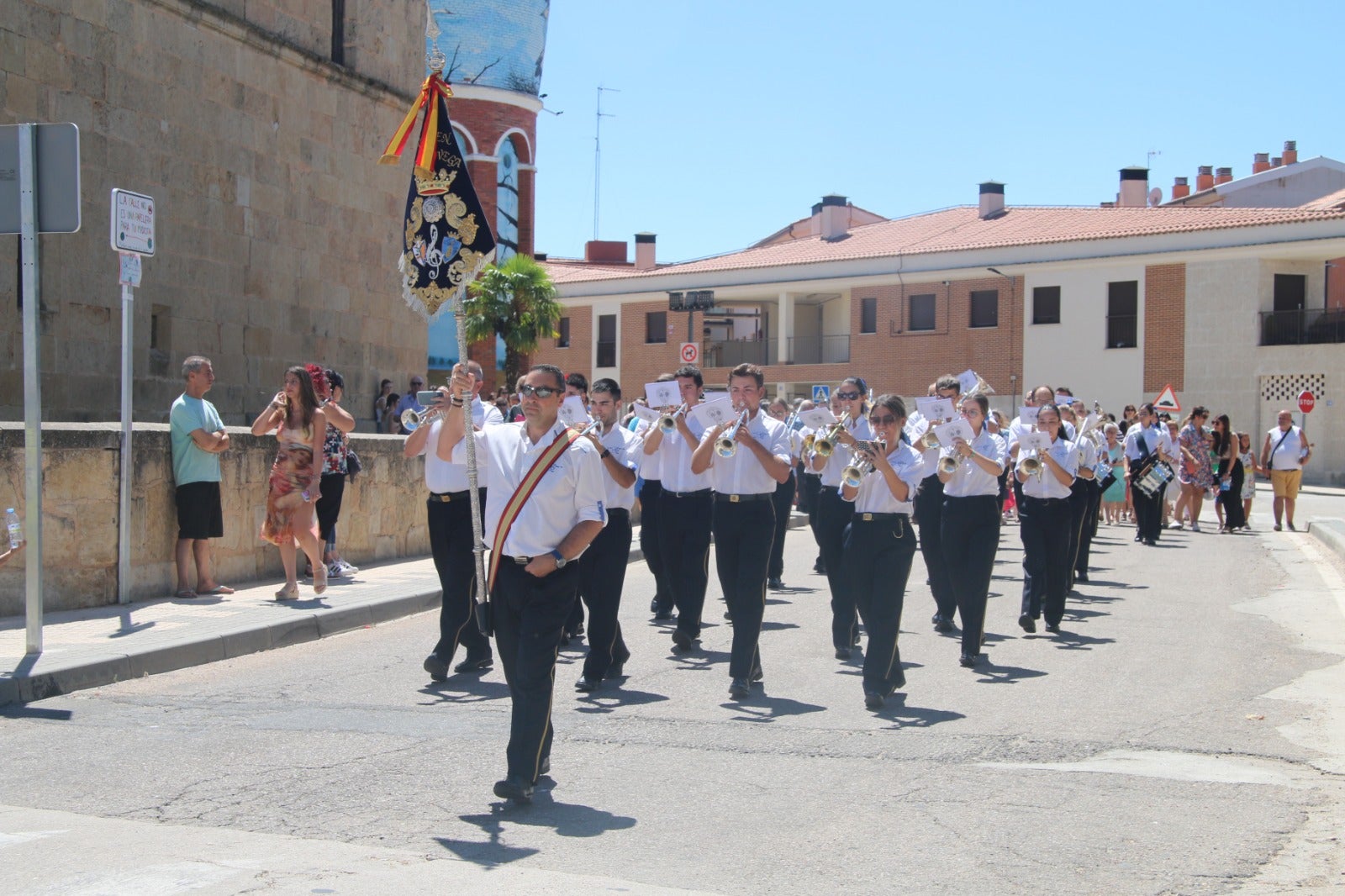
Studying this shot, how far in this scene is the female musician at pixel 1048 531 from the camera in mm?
10742

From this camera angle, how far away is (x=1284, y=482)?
867 inches

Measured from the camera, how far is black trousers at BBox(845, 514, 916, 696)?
781cm

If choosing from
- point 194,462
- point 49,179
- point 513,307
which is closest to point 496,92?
point 513,307

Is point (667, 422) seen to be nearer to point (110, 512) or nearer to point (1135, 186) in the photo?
point (110, 512)

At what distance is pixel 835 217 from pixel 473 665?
45.9 m

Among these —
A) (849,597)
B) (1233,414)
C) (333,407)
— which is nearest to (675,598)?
(849,597)

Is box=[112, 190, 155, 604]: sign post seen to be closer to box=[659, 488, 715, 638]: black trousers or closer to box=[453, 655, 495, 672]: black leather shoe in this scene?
box=[453, 655, 495, 672]: black leather shoe

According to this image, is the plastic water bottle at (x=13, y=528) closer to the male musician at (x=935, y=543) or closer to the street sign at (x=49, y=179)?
the street sign at (x=49, y=179)

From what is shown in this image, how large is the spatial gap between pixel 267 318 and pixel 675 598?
11.1 m

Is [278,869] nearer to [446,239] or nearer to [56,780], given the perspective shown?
[56,780]

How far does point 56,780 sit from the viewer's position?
19.8ft

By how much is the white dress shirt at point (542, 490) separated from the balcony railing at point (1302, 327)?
3710 centimetres

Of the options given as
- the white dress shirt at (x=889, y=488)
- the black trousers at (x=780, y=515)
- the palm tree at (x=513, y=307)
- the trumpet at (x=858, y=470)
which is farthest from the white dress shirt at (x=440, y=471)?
the palm tree at (x=513, y=307)

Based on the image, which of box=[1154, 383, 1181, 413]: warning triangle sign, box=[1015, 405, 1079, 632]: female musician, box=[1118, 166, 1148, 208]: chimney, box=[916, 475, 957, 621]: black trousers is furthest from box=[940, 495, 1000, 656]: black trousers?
box=[1118, 166, 1148, 208]: chimney
